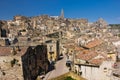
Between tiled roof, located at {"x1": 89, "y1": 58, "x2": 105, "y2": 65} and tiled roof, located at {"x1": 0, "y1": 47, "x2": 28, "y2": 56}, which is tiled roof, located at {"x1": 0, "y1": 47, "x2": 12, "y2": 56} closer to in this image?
tiled roof, located at {"x1": 0, "y1": 47, "x2": 28, "y2": 56}

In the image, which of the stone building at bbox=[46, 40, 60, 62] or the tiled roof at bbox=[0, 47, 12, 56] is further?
the stone building at bbox=[46, 40, 60, 62]

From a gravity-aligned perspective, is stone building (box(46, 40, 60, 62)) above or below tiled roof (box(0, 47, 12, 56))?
below

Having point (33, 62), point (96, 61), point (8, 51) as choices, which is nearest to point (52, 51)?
point (33, 62)

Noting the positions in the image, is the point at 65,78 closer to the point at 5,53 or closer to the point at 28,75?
the point at 28,75

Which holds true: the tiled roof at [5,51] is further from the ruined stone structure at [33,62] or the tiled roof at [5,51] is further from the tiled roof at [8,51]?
the ruined stone structure at [33,62]

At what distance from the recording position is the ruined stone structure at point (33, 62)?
1190 inches

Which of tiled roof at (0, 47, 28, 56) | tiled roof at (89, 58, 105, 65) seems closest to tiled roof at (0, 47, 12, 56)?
tiled roof at (0, 47, 28, 56)

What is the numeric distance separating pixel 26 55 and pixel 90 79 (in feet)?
37.1

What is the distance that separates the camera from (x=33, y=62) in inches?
1337

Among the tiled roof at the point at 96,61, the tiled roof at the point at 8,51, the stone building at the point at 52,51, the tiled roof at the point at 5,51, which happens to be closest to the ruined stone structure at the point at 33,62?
the tiled roof at the point at 8,51

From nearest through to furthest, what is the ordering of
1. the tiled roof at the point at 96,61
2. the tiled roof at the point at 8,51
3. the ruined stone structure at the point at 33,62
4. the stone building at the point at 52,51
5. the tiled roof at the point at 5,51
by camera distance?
the tiled roof at the point at 8,51
the tiled roof at the point at 5,51
the ruined stone structure at the point at 33,62
the tiled roof at the point at 96,61
the stone building at the point at 52,51

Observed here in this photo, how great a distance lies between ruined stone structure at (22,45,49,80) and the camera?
99.2 ft

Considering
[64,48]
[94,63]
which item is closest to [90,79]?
[94,63]

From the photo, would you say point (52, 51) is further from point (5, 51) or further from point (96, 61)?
point (5, 51)
